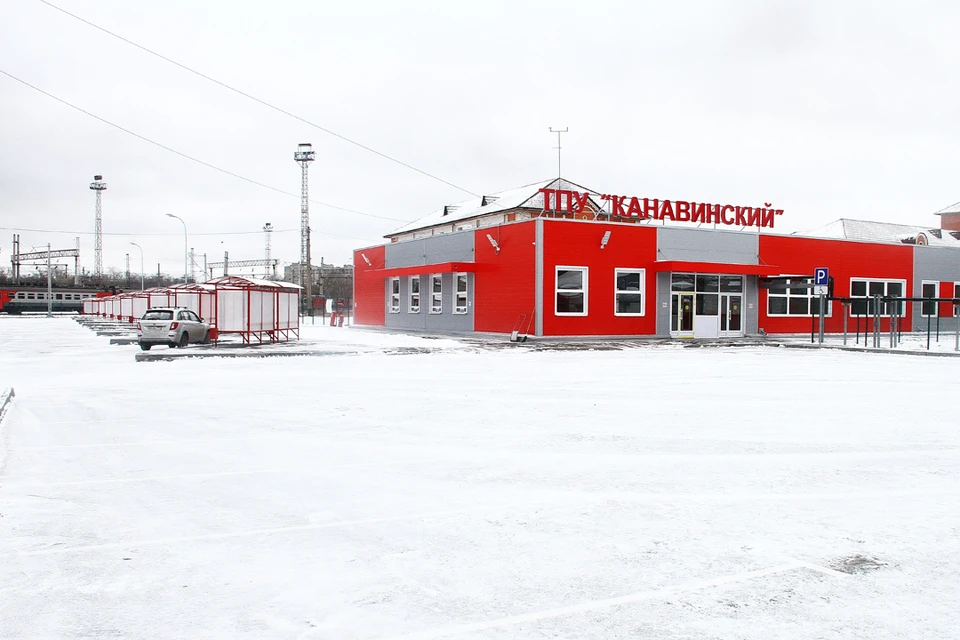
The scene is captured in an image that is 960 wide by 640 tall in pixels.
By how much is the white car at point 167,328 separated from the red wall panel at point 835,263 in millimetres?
24685

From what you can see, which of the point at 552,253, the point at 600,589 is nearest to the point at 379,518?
the point at 600,589

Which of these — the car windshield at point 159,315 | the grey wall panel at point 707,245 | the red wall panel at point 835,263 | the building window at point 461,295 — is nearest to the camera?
the car windshield at point 159,315

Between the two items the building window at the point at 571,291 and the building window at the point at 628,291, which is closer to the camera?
the building window at the point at 571,291

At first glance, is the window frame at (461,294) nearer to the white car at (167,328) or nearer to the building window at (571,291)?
the building window at (571,291)

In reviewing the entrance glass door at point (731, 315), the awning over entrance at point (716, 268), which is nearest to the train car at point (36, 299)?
the awning over entrance at point (716, 268)

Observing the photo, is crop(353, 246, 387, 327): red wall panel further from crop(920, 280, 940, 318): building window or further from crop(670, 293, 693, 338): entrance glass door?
crop(920, 280, 940, 318): building window

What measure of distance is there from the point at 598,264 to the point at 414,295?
1174 cm

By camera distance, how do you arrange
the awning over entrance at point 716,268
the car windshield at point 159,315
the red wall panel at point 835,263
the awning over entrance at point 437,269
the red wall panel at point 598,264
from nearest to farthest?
the car windshield at point 159,315 < the red wall panel at point 598,264 < the awning over entrance at point 716,268 < the awning over entrance at point 437,269 < the red wall panel at point 835,263

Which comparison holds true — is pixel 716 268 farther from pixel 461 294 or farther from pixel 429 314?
pixel 429 314

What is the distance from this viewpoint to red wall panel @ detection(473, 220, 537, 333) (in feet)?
95.9

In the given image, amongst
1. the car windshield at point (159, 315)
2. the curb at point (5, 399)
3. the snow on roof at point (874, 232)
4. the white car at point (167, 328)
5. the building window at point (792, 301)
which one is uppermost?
the snow on roof at point (874, 232)

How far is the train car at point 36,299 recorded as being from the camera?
83.3 m

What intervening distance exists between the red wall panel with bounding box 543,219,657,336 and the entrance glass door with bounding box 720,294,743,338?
12.6ft

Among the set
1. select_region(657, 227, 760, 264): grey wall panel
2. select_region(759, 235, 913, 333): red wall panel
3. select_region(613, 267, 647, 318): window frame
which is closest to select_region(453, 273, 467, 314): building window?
select_region(613, 267, 647, 318): window frame
